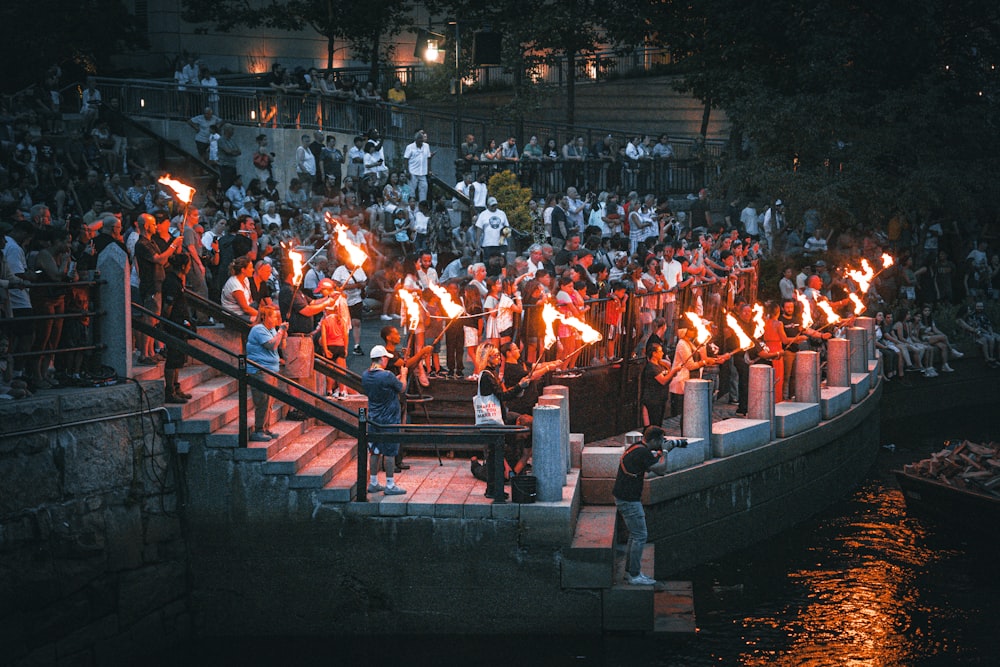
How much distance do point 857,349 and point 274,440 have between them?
12868mm

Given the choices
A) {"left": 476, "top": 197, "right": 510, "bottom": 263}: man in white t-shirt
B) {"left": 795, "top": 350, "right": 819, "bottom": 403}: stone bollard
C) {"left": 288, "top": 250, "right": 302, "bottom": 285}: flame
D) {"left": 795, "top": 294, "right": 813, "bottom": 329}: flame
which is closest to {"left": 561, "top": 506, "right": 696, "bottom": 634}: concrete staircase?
{"left": 288, "top": 250, "right": 302, "bottom": 285}: flame

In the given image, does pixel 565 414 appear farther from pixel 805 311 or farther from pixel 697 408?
pixel 805 311

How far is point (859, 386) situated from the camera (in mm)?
22219

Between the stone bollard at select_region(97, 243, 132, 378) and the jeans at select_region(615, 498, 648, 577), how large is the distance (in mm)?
5719

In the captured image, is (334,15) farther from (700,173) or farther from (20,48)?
(700,173)

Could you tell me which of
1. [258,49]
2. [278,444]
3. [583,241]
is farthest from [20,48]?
[278,444]

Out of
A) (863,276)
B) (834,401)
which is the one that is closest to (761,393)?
(834,401)

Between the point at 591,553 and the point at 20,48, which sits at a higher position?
the point at 20,48

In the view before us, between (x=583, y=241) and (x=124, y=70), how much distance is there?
53.1 ft

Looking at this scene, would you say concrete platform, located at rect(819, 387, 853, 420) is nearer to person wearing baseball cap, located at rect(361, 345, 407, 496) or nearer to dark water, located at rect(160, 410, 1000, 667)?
dark water, located at rect(160, 410, 1000, 667)

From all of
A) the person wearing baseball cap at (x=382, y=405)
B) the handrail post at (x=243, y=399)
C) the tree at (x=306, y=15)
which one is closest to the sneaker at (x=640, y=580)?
the person wearing baseball cap at (x=382, y=405)

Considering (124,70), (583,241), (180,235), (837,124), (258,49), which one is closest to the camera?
(180,235)

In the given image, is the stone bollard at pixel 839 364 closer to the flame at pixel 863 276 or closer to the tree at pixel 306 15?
the flame at pixel 863 276

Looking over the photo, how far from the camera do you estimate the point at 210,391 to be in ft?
51.4
